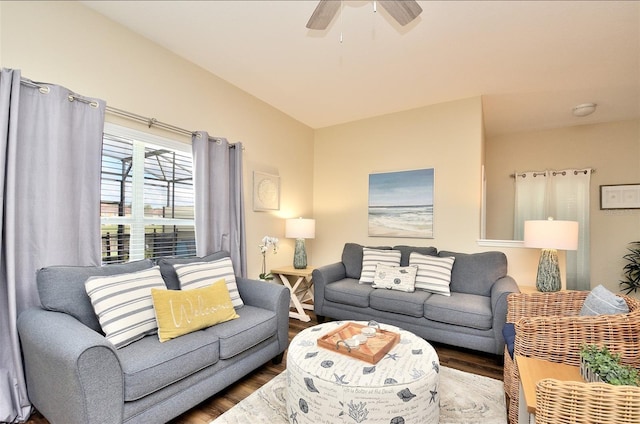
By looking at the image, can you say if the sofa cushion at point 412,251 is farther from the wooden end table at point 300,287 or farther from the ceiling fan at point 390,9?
the ceiling fan at point 390,9

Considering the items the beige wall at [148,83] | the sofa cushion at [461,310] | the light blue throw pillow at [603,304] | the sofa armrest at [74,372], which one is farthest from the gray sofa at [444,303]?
the sofa armrest at [74,372]

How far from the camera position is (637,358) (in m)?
1.37

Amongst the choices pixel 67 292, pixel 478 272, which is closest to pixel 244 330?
pixel 67 292

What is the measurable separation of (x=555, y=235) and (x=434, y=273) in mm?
1103

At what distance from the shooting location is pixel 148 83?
2.50 metres

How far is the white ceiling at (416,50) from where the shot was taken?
2.11 meters

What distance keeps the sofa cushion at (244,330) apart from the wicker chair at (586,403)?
65.0 inches

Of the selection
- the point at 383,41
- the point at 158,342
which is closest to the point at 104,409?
the point at 158,342

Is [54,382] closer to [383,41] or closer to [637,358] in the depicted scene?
[637,358]

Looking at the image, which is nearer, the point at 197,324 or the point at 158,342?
the point at 158,342

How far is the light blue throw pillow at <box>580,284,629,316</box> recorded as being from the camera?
151 centimetres

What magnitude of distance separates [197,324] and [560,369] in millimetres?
2024

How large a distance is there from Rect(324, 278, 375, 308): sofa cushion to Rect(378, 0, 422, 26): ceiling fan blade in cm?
241

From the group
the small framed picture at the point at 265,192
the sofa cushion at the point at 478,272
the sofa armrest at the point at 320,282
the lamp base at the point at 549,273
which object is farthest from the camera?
the small framed picture at the point at 265,192
